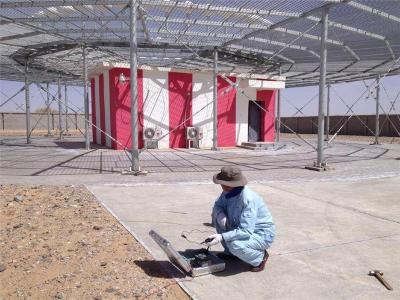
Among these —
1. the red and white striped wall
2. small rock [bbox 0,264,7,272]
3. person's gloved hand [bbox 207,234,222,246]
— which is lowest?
small rock [bbox 0,264,7,272]

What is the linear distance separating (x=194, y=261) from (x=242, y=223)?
25.4 inches

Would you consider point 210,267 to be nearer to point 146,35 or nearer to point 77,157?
point 77,157

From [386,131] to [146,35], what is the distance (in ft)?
74.6

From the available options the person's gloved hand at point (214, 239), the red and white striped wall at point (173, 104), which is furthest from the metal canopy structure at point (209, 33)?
the person's gloved hand at point (214, 239)

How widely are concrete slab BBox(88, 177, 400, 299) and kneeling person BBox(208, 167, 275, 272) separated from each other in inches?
9.3

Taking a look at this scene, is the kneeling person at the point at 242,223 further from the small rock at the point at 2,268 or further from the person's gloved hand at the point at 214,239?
the small rock at the point at 2,268

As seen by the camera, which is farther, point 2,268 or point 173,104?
point 173,104

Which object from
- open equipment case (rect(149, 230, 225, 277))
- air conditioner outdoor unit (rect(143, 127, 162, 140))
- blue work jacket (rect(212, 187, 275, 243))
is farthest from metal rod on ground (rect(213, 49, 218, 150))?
open equipment case (rect(149, 230, 225, 277))

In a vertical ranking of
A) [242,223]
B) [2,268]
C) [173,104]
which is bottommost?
[2,268]

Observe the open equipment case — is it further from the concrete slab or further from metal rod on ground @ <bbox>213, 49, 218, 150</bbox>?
metal rod on ground @ <bbox>213, 49, 218, 150</bbox>

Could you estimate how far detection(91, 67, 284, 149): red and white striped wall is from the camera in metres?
16.5

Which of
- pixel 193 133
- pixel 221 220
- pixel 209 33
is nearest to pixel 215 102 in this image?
pixel 193 133

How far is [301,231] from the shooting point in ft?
17.0

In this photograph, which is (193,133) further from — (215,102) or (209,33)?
(209,33)
